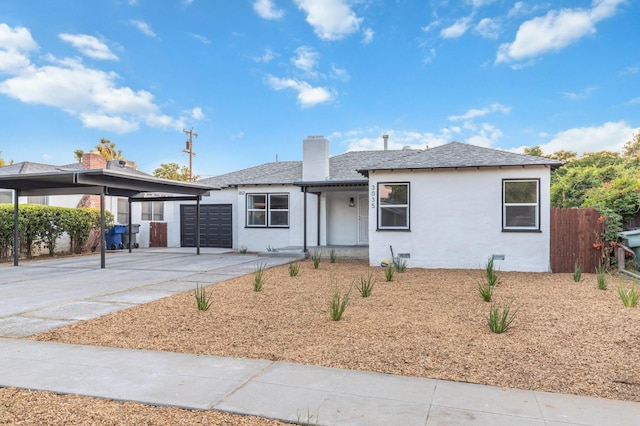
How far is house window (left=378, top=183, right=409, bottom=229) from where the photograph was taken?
Answer: 41.4ft

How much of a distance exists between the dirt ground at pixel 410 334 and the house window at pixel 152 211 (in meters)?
15.0

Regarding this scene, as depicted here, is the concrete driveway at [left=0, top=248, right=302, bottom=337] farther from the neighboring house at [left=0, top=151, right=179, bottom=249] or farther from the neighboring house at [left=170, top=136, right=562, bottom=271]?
the neighboring house at [left=0, top=151, right=179, bottom=249]

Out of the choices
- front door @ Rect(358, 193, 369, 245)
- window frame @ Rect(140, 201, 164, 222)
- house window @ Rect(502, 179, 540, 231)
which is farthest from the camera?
window frame @ Rect(140, 201, 164, 222)

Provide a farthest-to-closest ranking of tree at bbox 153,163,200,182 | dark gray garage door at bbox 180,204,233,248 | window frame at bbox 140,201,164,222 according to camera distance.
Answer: tree at bbox 153,163,200,182, window frame at bbox 140,201,164,222, dark gray garage door at bbox 180,204,233,248

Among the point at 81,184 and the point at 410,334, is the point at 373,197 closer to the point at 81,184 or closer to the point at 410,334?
the point at 410,334

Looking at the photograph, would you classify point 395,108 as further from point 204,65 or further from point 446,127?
point 204,65

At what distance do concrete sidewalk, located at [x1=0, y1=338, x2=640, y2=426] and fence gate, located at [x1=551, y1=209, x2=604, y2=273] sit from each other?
373 inches

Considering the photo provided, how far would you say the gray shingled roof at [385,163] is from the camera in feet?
38.7

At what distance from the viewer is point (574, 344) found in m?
4.85

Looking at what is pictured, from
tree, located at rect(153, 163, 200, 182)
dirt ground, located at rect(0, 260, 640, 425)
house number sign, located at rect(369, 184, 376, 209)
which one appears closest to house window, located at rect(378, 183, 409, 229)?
house number sign, located at rect(369, 184, 376, 209)

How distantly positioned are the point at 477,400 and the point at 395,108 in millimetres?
19921

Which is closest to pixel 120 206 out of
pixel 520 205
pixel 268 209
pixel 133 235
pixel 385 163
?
pixel 133 235

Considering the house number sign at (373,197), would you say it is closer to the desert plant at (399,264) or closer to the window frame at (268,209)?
the desert plant at (399,264)

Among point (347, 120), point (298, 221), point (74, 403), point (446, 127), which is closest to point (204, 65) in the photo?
point (347, 120)
